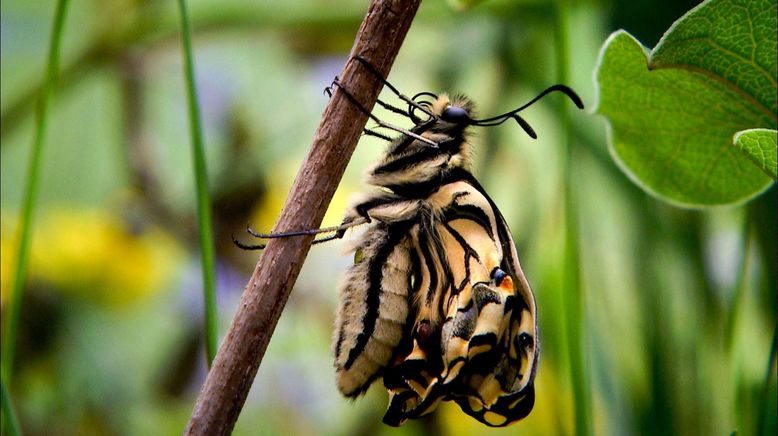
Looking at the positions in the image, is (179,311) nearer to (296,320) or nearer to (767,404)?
(296,320)

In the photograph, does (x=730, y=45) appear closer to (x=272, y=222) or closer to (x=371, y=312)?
(x=371, y=312)

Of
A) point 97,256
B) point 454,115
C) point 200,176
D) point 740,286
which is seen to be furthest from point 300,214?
point 97,256

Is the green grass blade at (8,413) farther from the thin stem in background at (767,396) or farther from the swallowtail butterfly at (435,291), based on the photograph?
the thin stem in background at (767,396)

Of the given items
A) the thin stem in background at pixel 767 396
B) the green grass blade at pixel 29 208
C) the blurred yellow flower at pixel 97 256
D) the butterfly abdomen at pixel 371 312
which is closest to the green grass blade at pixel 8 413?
the green grass blade at pixel 29 208

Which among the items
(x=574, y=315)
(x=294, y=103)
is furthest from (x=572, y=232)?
(x=294, y=103)

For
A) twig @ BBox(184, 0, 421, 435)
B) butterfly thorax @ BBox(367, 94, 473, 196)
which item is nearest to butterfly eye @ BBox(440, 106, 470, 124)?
butterfly thorax @ BBox(367, 94, 473, 196)

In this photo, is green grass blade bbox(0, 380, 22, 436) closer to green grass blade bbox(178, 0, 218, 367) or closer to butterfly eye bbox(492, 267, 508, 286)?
green grass blade bbox(178, 0, 218, 367)
